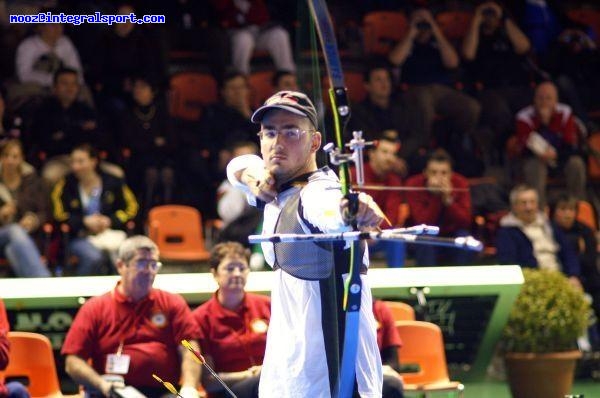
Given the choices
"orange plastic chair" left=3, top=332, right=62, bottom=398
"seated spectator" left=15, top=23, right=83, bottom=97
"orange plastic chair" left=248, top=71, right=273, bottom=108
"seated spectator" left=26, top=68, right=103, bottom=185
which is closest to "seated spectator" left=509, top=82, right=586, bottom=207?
"orange plastic chair" left=248, top=71, right=273, bottom=108

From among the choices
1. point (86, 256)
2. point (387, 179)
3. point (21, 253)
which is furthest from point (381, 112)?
point (21, 253)

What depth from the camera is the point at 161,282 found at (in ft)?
27.5

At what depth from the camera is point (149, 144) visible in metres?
11.8

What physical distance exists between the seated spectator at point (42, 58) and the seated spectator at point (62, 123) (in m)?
0.25

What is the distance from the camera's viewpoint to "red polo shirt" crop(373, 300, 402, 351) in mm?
7633

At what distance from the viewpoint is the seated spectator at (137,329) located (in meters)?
7.32

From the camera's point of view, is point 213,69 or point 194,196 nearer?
point 194,196

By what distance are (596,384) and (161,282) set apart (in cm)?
361

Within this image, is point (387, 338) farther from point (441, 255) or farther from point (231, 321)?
point (441, 255)

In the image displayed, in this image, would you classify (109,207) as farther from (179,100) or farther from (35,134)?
(179,100)

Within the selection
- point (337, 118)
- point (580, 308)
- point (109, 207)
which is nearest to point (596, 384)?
point (580, 308)

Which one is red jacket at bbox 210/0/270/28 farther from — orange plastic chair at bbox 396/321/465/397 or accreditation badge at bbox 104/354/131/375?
accreditation badge at bbox 104/354/131/375

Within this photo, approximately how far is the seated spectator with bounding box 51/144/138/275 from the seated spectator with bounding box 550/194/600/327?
3.82 m

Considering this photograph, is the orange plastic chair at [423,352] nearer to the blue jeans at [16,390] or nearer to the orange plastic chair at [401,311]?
the orange plastic chair at [401,311]
